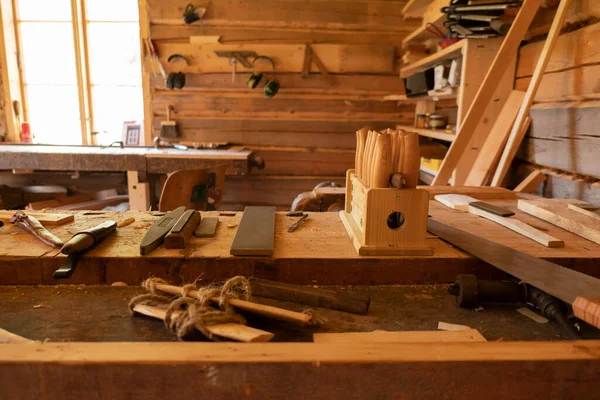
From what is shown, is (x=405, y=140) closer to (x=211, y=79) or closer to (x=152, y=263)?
(x=152, y=263)

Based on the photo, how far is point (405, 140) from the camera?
0.96m

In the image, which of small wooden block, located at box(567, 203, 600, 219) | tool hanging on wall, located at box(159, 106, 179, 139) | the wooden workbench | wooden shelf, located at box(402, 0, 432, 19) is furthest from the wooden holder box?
tool hanging on wall, located at box(159, 106, 179, 139)

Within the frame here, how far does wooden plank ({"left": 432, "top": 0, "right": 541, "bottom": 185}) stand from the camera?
194 cm

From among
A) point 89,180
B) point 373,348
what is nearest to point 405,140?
point 373,348

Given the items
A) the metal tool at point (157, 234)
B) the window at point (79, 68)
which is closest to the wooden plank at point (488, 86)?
the metal tool at point (157, 234)

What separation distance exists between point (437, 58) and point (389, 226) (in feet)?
7.26

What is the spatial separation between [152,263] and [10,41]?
4555 mm

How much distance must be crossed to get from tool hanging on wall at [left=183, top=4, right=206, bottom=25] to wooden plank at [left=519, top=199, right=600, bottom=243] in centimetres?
357

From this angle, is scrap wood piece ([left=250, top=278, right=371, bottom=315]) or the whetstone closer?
scrap wood piece ([left=250, top=278, right=371, bottom=315])

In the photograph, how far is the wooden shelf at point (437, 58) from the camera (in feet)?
8.07

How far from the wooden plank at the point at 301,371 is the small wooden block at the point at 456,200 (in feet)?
2.91

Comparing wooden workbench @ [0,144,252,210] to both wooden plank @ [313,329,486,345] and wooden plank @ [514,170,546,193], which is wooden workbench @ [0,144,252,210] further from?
wooden plank @ [313,329,486,345]

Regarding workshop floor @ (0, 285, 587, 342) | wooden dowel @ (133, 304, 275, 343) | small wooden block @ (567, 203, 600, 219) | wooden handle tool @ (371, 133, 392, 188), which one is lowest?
workshop floor @ (0, 285, 587, 342)

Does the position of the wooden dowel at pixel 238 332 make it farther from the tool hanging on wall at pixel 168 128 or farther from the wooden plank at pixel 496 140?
the tool hanging on wall at pixel 168 128
